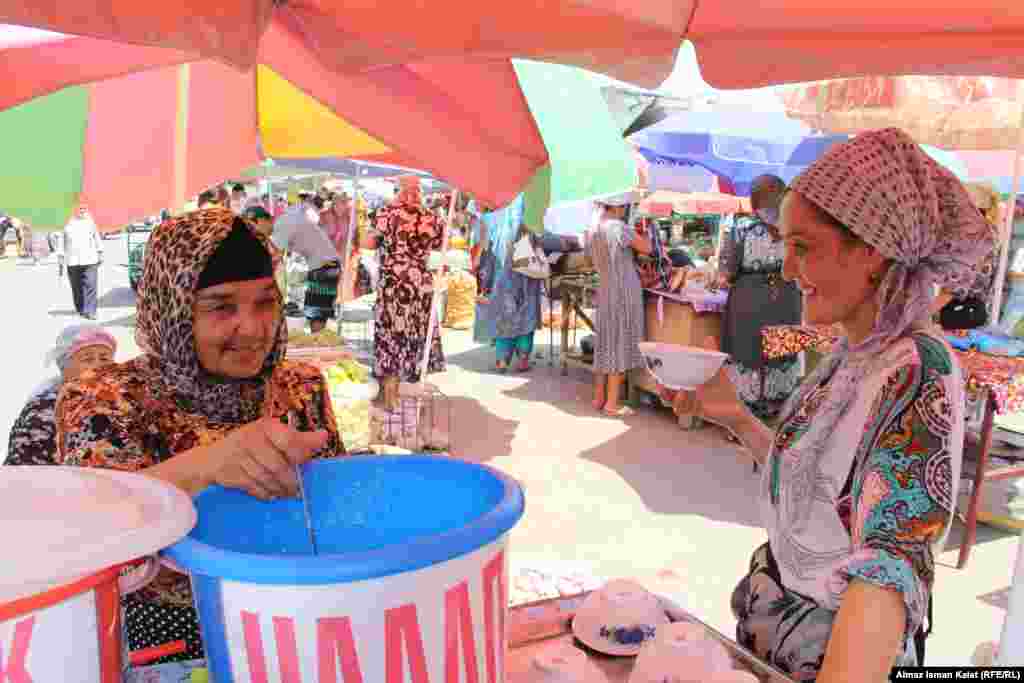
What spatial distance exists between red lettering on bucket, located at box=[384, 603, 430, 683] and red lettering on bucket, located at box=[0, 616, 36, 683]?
0.91ft

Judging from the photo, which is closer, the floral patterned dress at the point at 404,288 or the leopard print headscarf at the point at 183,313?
the leopard print headscarf at the point at 183,313

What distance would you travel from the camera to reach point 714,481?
531 centimetres

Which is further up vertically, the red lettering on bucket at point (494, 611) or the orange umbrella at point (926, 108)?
the orange umbrella at point (926, 108)

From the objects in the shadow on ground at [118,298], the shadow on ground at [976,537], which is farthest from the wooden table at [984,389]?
the shadow on ground at [118,298]

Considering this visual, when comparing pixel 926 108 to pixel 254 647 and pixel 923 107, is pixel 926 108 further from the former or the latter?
pixel 254 647

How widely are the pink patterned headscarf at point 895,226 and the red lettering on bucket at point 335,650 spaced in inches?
36.8

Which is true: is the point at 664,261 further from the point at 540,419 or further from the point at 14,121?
the point at 14,121

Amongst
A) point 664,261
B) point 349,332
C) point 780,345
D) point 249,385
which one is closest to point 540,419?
point 664,261

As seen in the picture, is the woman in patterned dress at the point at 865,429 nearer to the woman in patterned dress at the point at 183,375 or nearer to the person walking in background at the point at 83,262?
the woman in patterned dress at the point at 183,375

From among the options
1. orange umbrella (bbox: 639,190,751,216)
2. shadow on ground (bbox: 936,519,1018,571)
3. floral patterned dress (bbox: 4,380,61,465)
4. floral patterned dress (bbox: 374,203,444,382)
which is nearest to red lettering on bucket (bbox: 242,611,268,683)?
floral patterned dress (bbox: 4,380,61,465)

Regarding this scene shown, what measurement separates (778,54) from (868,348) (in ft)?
1.92

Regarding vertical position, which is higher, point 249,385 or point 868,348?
point 868,348

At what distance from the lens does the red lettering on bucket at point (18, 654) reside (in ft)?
1.98

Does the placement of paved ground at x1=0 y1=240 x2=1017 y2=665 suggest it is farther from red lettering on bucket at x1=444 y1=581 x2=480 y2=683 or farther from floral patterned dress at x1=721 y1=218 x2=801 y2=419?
red lettering on bucket at x1=444 y1=581 x2=480 y2=683
